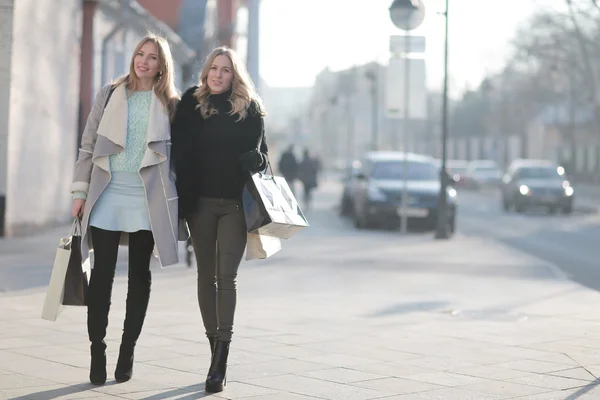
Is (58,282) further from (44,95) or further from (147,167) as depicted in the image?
(44,95)

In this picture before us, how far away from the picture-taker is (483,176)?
64.0m

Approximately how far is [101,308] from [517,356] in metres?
2.77

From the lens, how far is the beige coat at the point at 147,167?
631 cm

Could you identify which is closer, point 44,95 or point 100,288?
point 100,288

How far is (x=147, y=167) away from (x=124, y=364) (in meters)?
1.03

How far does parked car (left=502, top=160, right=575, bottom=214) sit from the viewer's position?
3638 cm

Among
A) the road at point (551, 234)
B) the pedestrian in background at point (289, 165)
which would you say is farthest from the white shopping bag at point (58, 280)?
the pedestrian in background at point (289, 165)

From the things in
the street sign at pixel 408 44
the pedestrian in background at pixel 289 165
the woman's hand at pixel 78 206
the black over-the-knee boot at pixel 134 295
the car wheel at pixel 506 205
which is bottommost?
the black over-the-knee boot at pixel 134 295

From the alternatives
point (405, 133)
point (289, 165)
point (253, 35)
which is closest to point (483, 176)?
point (289, 165)

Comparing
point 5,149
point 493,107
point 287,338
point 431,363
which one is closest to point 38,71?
point 5,149

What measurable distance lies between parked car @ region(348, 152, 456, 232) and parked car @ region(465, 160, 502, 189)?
37612 mm

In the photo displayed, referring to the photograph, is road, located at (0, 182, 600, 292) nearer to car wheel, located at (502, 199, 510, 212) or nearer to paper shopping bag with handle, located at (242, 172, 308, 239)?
car wheel, located at (502, 199, 510, 212)

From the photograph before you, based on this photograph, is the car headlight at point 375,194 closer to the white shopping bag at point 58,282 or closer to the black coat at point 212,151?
the black coat at point 212,151

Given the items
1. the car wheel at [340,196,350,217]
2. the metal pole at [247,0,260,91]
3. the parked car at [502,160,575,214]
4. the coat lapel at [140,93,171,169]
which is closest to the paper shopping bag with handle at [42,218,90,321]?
the coat lapel at [140,93,171,169]
